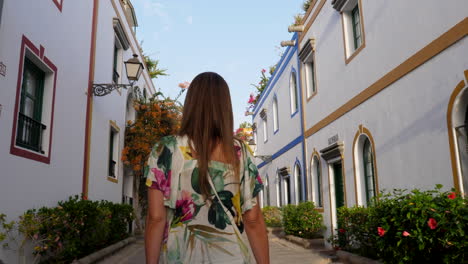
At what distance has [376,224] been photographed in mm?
5500

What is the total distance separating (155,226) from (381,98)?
22.1 ft

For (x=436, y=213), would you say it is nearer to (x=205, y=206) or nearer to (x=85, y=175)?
(x=205, y=206)

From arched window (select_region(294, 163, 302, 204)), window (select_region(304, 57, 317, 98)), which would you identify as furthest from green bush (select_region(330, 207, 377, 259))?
arched window (select_region(294, 163, 302, 204))

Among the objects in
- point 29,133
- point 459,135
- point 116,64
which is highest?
point 116,64

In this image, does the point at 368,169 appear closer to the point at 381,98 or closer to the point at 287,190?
the point at 381,98

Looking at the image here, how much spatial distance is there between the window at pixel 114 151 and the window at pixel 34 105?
5.40 metres

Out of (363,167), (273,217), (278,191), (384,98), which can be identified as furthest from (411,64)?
(278,191)

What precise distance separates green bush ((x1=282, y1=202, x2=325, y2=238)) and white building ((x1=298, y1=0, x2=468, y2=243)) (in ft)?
1.00

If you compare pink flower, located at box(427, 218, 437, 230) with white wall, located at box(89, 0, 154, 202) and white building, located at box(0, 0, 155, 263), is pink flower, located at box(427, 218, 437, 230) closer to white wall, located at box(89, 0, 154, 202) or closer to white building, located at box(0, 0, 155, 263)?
white building, located at box(0, 0, 155, 263)

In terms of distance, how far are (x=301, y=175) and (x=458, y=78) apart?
8.92 metres

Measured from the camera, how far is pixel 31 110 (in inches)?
273

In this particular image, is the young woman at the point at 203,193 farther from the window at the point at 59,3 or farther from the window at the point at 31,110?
the window at the point at 59,3

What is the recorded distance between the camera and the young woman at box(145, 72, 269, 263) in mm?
1822

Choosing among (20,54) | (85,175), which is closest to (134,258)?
(85,175)
